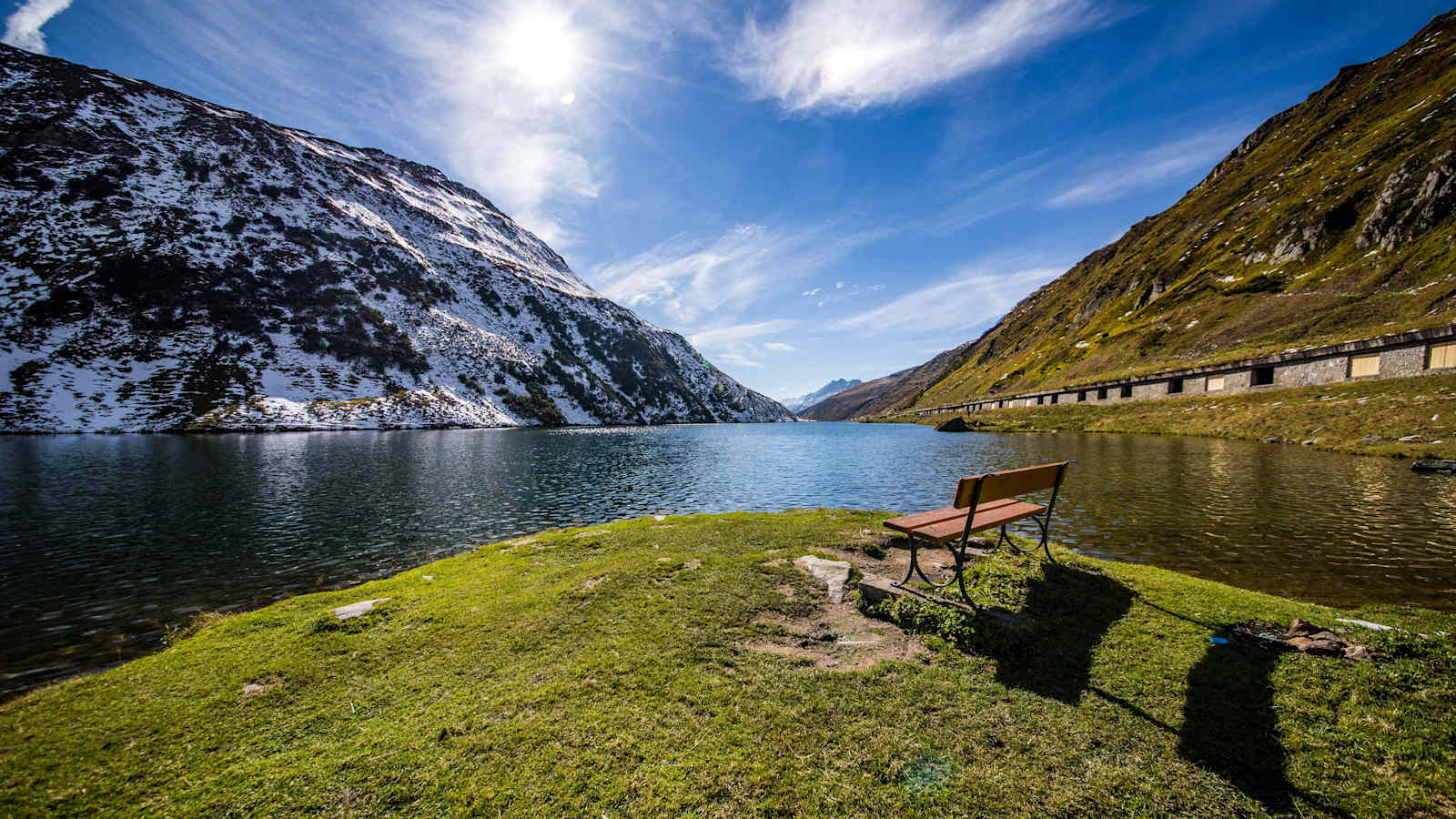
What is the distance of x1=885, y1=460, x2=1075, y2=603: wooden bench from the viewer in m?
9.22

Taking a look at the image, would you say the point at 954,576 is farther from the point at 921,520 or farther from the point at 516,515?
the point at 516,515

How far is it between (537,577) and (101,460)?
219 feet

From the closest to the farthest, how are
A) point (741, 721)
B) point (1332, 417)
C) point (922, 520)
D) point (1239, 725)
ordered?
point (1239, 725)
point (741, 721)
point (922, 520)
point (1332, 417)

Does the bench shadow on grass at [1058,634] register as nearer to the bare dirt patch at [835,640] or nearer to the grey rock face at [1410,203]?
the bare dirt patch at [835,640]

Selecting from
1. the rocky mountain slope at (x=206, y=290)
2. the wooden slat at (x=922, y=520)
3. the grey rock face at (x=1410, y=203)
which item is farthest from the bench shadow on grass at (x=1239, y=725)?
the rocky mountain slope at (x=206, y=290)

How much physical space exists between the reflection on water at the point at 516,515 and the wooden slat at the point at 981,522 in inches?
212

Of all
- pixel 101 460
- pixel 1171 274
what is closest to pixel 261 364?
pixel 101 460

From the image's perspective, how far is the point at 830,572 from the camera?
34.8 ft

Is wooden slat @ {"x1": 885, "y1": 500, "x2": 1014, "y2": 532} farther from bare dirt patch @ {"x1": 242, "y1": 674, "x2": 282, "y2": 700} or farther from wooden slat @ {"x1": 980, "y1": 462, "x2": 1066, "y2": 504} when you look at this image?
bare dirt patch @ {"x1": 242, "y1": 674, "x2": 282, "y2": 700}

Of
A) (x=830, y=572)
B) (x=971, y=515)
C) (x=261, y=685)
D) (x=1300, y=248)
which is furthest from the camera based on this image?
(x=1300, y=248)

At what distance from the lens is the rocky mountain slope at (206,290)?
4065 inches

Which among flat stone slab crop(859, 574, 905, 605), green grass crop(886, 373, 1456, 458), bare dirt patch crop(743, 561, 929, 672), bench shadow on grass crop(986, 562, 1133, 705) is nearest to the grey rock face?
green grass crop(886, 373, 1456, 458)

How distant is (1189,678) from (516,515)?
27.5 meters

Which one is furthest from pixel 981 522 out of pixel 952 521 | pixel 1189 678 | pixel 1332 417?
pixel 1332 417
